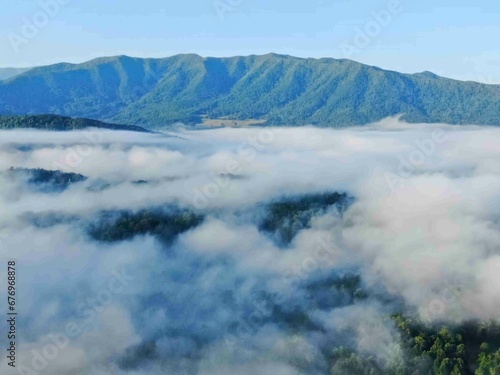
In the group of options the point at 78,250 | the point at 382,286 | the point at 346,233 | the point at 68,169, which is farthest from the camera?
the point at 68,169

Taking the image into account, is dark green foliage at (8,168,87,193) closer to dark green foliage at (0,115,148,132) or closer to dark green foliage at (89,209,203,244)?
dark green foliage at (89,209,203,244)

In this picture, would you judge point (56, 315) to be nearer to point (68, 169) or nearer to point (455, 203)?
point (68, 169)

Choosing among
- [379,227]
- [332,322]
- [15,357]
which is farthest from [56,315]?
[379,227]

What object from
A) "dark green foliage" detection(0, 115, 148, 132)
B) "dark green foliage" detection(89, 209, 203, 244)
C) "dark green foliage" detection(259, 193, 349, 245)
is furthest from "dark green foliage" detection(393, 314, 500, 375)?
"dark green foliage" detection(0, 115, 148, 132)

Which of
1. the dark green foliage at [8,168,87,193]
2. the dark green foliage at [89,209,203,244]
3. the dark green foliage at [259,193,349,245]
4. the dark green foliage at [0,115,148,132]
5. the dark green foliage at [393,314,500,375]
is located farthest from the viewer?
the dark green foliage at [0,115,148,132]

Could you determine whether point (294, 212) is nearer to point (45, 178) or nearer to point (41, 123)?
point (45, 178)

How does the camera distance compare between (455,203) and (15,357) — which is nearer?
(15,357)
